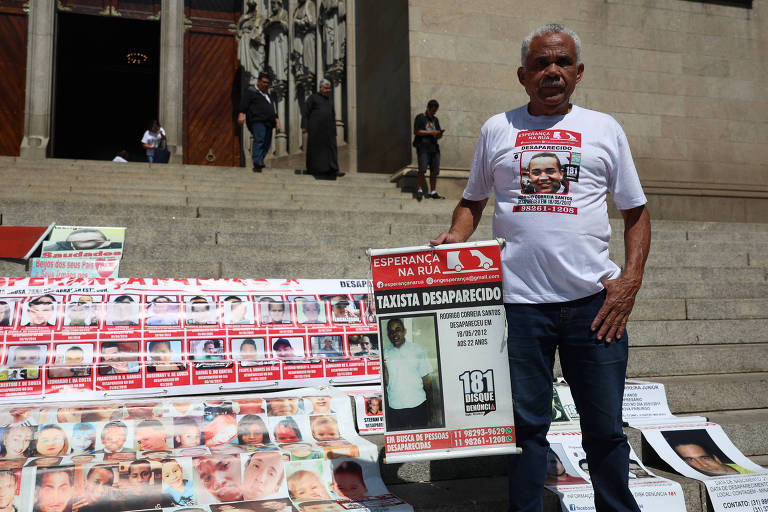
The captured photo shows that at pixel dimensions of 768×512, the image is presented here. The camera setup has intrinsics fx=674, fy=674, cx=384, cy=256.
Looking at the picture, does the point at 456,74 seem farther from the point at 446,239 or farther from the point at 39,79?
the point at 39,79

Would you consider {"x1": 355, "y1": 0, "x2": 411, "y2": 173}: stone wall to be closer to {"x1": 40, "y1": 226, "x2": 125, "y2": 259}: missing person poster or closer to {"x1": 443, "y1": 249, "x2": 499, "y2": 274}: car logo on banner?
{"x1": 40, "y1": 226, "x2": 125, "y2": 259}: missing person poster

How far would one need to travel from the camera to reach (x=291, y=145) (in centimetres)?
1573

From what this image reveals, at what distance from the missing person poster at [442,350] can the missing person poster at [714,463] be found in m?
1.37

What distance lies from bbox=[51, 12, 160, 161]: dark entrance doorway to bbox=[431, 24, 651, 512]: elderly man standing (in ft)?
61.8

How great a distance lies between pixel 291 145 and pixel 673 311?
39.1 ft

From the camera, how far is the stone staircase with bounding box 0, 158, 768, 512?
3412 millimetres

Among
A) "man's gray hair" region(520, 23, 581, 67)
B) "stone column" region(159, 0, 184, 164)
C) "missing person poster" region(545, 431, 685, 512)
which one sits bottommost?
"missing person poster" region(545, 431, 685, 512)

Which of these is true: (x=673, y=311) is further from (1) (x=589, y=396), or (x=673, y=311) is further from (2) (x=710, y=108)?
(2) (x=710, y=108)

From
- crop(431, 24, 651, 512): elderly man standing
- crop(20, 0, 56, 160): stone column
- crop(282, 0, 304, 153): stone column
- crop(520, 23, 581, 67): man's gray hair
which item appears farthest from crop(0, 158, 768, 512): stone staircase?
crop(282, 0, 304, 153): stone column

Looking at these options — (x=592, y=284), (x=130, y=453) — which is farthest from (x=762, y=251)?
(x=130, y=453)

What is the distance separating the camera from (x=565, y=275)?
2277 mm

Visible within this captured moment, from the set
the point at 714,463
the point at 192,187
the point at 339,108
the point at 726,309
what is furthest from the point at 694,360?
the point at 339,108

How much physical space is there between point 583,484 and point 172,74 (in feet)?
51.1

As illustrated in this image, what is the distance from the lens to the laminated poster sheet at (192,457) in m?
2.58
